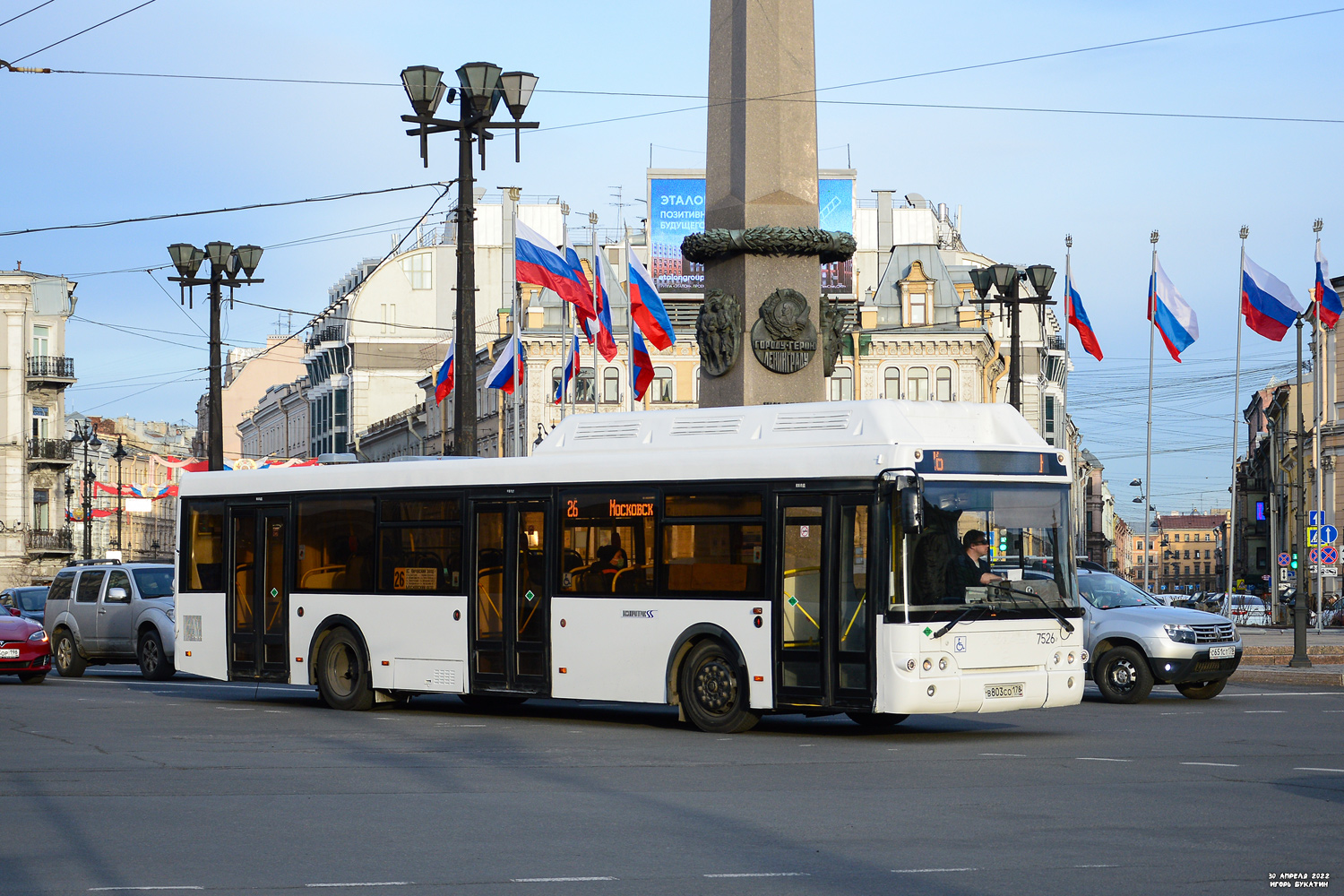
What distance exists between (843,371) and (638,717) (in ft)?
193

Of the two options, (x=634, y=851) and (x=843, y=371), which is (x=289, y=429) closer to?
(x=843, y=371)

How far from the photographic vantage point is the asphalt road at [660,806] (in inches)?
317

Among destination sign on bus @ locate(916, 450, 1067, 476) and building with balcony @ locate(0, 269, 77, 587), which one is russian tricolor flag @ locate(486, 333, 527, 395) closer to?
destination sign on bus @ locate(916, 450, 1067, 476)

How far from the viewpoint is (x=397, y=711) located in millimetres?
18750

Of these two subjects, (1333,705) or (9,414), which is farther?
(9,414)

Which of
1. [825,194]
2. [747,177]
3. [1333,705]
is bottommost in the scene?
[1333,705]

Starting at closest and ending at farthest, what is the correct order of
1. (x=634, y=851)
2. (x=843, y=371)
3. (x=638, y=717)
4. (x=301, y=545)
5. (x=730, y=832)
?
(x=634, y=851), (x=730, y=832), (x=638, y=717), (x=301, y=545), (x=843, y=371)

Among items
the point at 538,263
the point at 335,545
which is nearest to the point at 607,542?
the point at 335,545

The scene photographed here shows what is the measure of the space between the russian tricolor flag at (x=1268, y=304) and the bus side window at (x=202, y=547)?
939 inches

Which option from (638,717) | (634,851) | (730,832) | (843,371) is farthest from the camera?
(843,371)

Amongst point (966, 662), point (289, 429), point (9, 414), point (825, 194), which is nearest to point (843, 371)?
point (825, 194)

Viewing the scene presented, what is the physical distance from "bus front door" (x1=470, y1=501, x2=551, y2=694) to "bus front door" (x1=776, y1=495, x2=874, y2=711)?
271cm

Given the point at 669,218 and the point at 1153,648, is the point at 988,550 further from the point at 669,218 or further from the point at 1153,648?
the point at 669,218

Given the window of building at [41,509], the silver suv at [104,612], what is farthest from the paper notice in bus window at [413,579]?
the window of building at [41,509]
